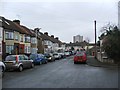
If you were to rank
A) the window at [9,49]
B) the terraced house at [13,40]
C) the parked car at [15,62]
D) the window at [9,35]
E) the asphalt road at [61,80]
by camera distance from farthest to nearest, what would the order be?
1. the window at [9,49]
2. the window at [9,35]
3. the terraced house at [13,40]
4. the parked car at [15,62]
5. the asphalt road at [61,80]

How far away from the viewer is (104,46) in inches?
1174

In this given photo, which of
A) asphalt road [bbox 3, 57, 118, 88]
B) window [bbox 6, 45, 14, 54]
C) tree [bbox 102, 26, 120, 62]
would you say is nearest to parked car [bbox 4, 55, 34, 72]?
asphalt road [bbox 3, 57, 118, 88]

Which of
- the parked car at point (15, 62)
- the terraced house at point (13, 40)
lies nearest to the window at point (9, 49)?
the terraced house at point (13, 40)

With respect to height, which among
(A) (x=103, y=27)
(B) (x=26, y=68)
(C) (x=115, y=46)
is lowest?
(B) (x=26, y=68)

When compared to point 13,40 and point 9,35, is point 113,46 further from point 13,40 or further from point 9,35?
point 13,40

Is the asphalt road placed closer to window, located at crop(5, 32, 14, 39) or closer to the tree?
the tree

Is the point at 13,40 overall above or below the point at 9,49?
above

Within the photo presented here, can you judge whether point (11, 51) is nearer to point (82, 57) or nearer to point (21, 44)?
point (21, 44)

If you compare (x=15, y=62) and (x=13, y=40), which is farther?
(x=13, y=40)

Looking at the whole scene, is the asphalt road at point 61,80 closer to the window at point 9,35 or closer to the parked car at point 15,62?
the parked car at point 15,62

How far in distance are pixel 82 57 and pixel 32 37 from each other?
29.2 metres

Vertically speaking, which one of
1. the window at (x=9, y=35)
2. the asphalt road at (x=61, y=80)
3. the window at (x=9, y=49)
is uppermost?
the window at (x=9, y=35)

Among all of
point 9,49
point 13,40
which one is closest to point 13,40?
point 13,40

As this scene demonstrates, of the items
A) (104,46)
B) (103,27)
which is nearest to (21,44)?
(103,27)
